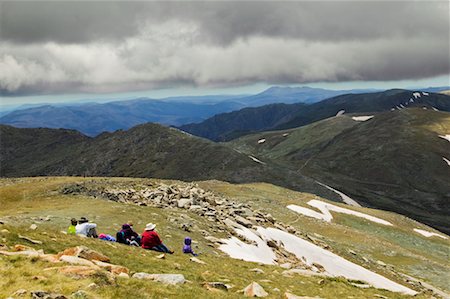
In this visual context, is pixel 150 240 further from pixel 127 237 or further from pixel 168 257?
pixel 168 257

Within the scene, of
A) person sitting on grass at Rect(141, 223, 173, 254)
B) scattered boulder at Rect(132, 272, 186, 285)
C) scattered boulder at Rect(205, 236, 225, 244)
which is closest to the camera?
scattered boulder at Rect(132, 272, 186, 285)

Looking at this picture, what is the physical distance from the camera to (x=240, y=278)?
2425 cm

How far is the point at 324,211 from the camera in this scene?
91.0m

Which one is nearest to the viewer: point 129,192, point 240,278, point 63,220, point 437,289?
point 240,278

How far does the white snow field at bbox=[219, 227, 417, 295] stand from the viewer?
39844 millimetres

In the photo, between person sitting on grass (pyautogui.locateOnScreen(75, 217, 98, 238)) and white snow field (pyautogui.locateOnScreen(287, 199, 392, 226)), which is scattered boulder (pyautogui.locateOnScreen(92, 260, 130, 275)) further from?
white snow field (pyautogui.locateOnScreen(287, 199, 392, 226))

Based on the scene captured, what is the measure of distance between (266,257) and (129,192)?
22.7 meters

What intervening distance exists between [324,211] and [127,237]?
226ft

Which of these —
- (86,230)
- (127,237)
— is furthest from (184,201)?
(86,230)

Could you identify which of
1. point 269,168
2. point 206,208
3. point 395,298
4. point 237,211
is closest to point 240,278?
point 395,298

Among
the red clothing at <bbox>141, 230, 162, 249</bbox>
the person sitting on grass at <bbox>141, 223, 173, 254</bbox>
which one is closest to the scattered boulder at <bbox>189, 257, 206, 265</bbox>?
the person sitting on grass at <bbox>141, 223, 173, 254</bbox>

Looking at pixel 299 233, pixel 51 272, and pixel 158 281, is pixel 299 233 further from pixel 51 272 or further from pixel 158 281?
pixel 51 272

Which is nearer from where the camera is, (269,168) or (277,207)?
(277,207)

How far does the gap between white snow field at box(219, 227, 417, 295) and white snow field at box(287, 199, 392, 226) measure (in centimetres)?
3143
